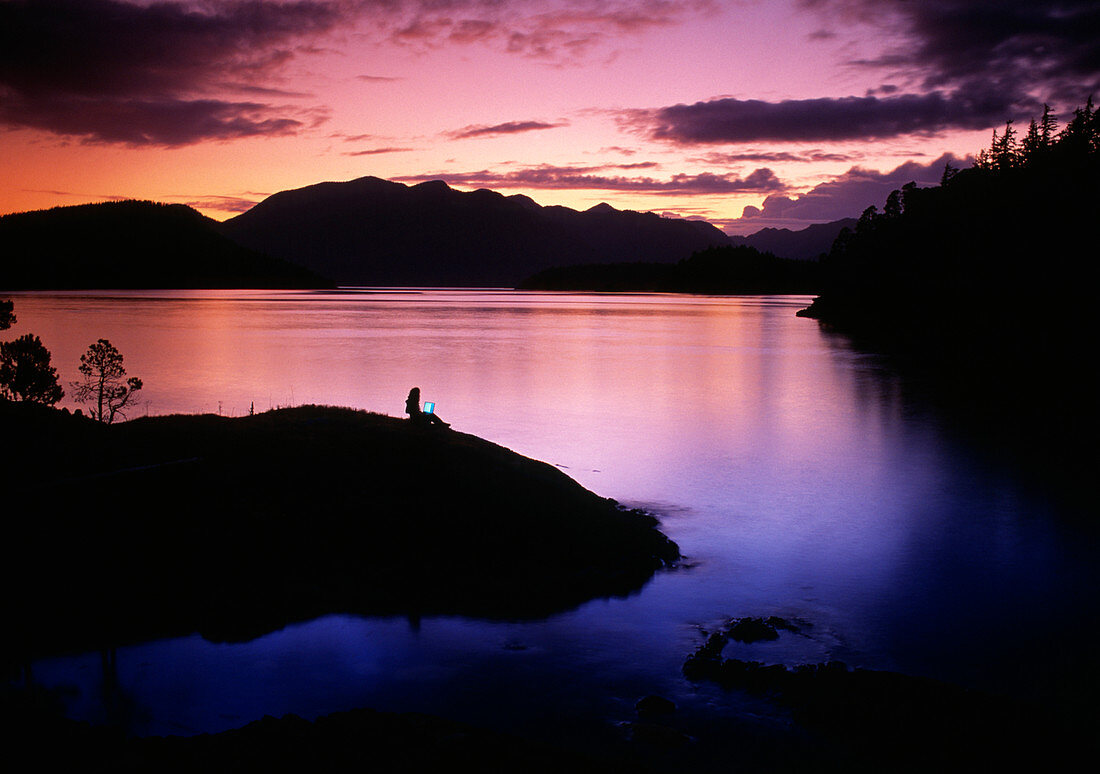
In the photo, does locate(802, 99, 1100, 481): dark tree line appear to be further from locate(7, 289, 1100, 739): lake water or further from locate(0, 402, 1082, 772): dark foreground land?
locate(0, 402, 1082, 772): dark foreground land

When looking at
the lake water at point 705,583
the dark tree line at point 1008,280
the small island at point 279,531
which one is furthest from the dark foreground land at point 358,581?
the dark tree line at point 1008,280

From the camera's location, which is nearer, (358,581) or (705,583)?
(358,581)

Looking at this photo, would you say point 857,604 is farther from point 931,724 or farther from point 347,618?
point 347,618

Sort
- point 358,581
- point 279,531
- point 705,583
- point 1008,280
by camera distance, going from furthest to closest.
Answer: point 1008,280 → point 705,583 → point 279,531 → point 358,581

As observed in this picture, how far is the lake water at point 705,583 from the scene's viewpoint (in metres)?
12.0

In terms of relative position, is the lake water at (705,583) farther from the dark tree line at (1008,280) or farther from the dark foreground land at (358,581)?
the dark tree line at (1008,280)

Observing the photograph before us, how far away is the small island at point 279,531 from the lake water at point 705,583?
82cm

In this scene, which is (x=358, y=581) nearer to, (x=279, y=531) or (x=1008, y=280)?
(x=279, y=531)

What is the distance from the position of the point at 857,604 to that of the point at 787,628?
7.74 ft

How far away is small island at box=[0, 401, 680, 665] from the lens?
14.1 m

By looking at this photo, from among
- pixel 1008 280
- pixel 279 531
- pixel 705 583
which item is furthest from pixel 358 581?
pixel 1008 280

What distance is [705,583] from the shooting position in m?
16.8

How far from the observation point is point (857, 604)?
51.9 feet

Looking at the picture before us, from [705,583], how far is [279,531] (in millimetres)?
9095
